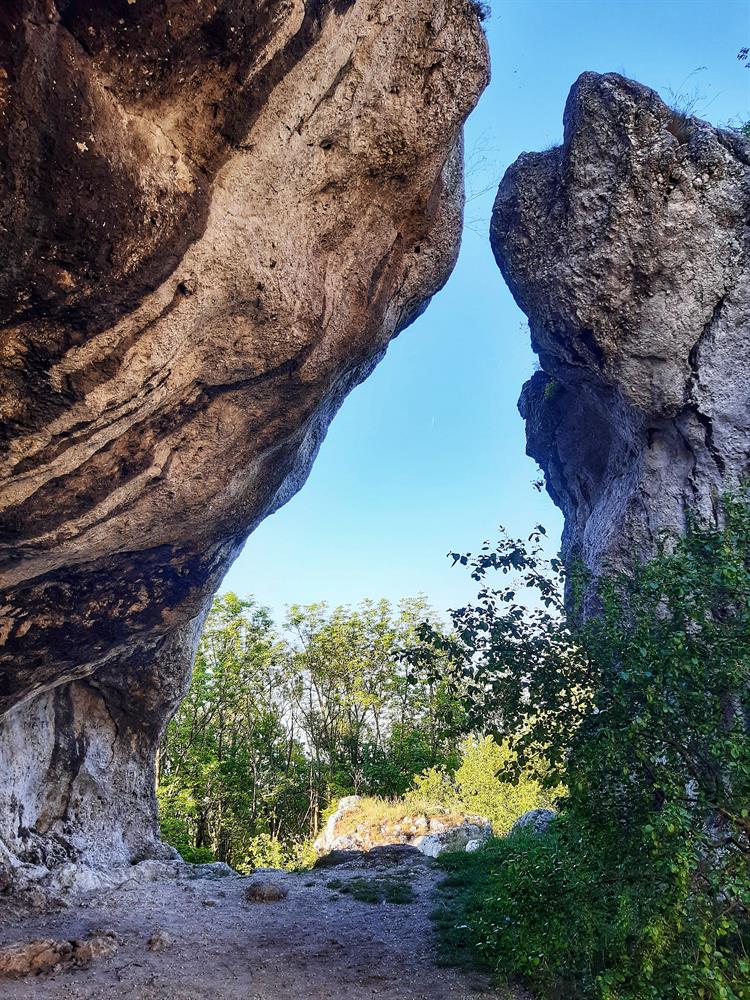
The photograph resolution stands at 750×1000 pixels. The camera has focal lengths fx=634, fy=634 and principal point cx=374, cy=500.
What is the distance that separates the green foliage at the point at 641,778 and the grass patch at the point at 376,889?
5.31 metres

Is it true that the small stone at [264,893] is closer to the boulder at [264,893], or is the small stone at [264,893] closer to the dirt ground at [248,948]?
the boulder at [264,893]

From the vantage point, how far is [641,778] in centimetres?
519

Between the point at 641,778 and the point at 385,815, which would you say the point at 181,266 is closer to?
the point at 641,778

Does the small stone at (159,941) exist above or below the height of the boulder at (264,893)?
above

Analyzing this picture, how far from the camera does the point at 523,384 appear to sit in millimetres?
15602

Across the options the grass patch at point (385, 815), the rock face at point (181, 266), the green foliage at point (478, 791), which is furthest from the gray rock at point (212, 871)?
the green foliage at point (478, 791)

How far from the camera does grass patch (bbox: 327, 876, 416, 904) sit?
10781 millimetres

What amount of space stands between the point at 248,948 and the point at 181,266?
326 inches

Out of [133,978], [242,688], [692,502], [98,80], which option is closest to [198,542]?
[133,978]

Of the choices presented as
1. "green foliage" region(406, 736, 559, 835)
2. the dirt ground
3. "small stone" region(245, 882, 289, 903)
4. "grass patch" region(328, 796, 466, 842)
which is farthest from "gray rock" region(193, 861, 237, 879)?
"green foliage" region(406, 736, 559, 835)

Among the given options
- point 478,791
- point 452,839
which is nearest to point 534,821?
point 452,839

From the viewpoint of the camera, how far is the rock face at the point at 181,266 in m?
4.84

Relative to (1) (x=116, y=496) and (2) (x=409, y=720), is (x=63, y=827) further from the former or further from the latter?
(2) (x=409, y=720)

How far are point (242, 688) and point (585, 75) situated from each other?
67.5 feet
